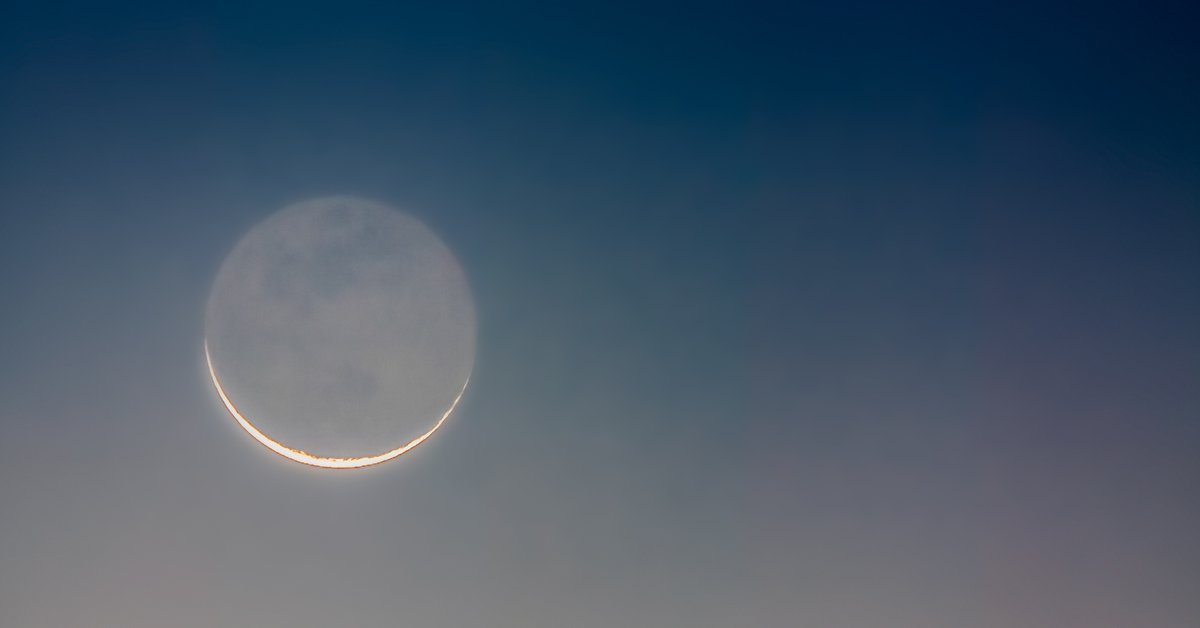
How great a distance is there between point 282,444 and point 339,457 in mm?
1535

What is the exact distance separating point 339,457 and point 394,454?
1.45m

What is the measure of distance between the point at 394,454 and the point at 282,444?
2951mm

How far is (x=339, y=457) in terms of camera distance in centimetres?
2039

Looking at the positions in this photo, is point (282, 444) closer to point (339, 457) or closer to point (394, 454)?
point (339, 457)

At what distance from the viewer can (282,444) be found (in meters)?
20.3

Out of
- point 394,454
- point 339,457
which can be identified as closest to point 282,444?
point 339,457

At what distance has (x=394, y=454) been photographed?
809 inches
